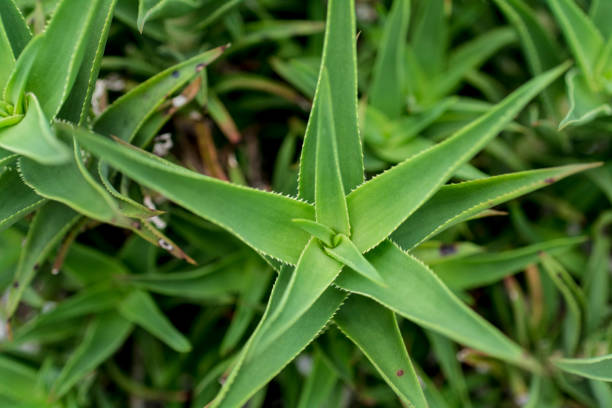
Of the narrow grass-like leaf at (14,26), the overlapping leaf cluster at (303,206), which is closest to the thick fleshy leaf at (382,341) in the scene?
the overlapping leaf cluster at (303,206)

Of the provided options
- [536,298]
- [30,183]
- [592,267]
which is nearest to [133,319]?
[30,183]

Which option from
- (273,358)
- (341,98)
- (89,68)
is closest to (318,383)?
(273,358)

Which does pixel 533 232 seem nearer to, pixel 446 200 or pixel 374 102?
pixel 374 102

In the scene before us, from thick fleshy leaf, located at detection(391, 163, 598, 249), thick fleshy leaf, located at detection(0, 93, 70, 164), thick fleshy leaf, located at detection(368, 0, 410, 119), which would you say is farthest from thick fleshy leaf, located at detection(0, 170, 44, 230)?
thick fleshy leaf, located at detection(368, 0, 410, 119)

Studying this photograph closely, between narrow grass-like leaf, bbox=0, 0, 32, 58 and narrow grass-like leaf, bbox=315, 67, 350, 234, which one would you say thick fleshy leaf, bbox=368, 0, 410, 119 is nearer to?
narrow grass-like leaf, bbox=315, 67, 350, 234

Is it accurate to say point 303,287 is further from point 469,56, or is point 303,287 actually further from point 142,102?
point 469,56

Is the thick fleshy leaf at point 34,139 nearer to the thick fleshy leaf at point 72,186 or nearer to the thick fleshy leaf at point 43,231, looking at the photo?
the thick fleshy leaf at point 72,186

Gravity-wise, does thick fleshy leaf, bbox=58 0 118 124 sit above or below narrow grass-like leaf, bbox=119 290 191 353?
above
